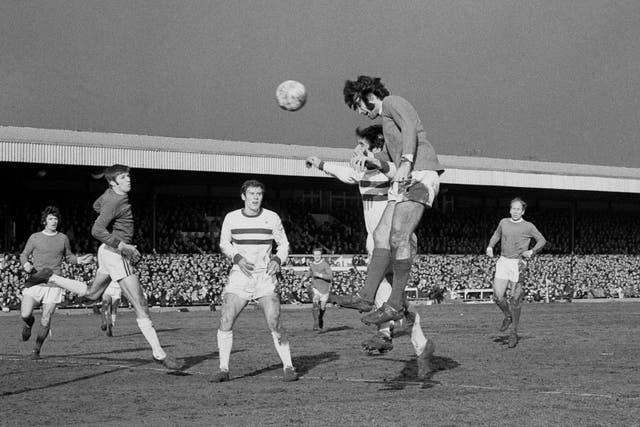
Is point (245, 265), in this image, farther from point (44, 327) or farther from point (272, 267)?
point (44, 327)

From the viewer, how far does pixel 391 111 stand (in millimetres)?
9922

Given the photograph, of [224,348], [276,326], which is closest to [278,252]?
[276,326]

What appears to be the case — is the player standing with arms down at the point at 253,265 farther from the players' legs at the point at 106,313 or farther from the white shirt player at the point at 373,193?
the players' legs at the point at 106,313

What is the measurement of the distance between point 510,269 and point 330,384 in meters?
8.20

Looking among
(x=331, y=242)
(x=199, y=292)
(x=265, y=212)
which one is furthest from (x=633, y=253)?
(x=265, y=212)

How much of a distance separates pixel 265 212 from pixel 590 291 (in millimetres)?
40998

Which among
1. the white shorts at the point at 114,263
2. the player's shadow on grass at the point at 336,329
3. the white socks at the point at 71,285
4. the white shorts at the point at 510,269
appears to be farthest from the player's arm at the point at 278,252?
the player's shadow on grass at the point at 336,329

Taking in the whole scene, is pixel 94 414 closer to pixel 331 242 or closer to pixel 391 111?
pixel 391 111

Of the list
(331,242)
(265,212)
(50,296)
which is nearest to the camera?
(265,212)

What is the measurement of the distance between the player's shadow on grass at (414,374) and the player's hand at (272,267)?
1.82 metres

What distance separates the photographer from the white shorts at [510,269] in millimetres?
18406

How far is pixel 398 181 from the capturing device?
31.6 feet

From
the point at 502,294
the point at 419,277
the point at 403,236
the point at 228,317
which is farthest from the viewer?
the point at 419,277

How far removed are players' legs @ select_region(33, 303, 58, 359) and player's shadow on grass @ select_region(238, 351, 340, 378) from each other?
151 inches
